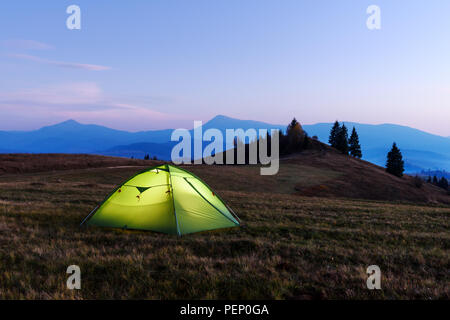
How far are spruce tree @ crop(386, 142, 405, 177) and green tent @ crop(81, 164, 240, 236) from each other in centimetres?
8903

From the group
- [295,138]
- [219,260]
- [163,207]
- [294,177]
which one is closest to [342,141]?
[295,138]

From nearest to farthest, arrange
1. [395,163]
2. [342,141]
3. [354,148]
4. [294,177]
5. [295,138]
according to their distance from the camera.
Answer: [294,177]
[395,163]
[342,141]
[354,148]
[295,138]

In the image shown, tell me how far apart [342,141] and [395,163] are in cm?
2089

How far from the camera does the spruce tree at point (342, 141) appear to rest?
98875mm

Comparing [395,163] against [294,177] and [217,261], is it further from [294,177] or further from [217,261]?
[217,261]

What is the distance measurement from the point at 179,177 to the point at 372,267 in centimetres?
691

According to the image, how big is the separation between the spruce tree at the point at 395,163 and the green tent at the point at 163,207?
89.0m

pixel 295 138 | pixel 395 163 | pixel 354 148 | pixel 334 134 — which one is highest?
pixel 334 134

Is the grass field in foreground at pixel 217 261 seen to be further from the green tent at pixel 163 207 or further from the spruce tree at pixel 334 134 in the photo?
the spruce tree at pixel 334 134

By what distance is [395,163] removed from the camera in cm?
8388

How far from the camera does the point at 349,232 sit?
9.95 m

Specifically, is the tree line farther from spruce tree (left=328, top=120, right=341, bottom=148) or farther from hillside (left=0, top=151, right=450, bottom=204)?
hillside (left=0, top=151, right=450, bottom=204)

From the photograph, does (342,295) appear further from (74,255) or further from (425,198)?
(425,198)

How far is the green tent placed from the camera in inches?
359
